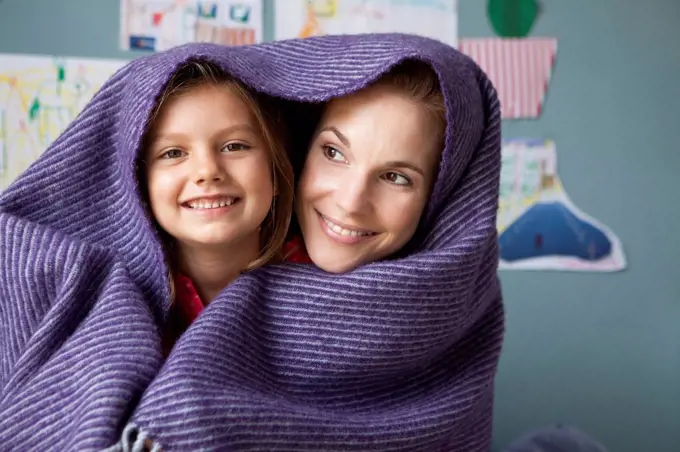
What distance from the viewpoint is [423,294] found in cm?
80

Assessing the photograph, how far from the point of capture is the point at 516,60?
150cm

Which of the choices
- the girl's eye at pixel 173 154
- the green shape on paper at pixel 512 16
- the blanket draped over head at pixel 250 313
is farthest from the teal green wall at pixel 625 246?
the girl's eye at pixel 173 154

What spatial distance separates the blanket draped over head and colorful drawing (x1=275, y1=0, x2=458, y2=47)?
613mm

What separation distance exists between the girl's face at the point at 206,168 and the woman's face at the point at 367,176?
8 centimetres

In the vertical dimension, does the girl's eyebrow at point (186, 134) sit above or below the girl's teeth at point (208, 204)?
above

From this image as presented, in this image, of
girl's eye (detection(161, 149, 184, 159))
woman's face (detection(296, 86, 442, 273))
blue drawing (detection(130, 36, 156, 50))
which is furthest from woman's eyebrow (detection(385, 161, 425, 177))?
blue drawing (detection(130, 36, 156, 50))

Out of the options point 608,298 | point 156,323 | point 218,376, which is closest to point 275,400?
point 218,376

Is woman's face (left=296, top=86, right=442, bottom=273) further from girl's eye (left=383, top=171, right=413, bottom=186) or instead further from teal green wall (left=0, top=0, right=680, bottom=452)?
teal green wall (left=0, top=0, right=680, bottom=452)

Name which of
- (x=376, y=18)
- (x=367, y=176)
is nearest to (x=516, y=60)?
(x=376, y=18)

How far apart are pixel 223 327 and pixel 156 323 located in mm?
134

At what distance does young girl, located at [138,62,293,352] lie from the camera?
2.56 ft

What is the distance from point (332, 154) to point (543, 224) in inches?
32.8

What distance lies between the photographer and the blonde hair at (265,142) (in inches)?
31.2

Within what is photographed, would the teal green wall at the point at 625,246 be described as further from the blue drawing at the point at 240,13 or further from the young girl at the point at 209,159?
the young girl at the point at 209,159
